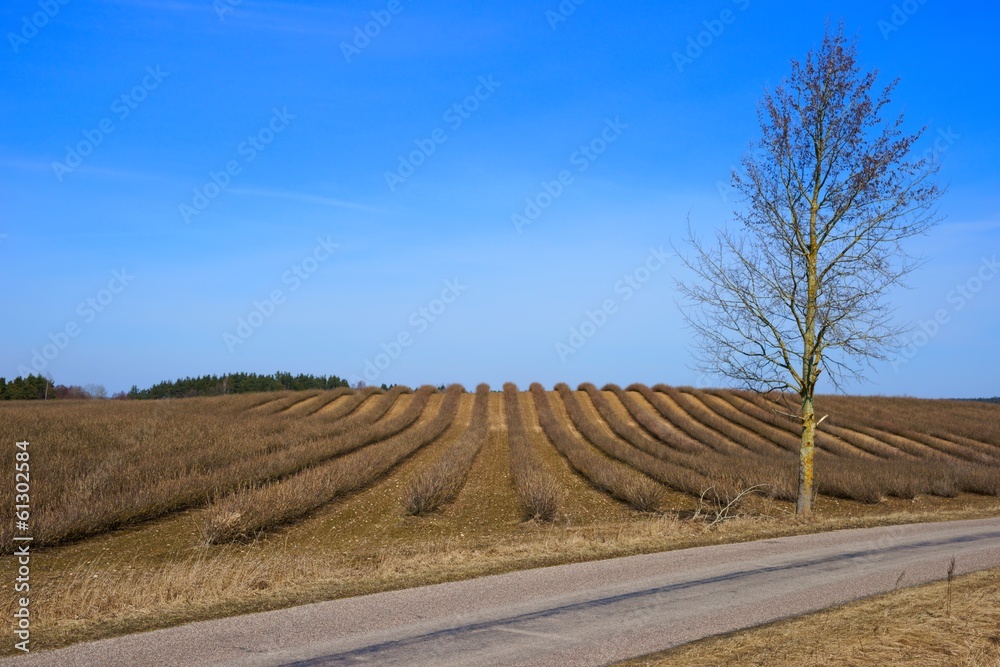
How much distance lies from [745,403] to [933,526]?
130 ft

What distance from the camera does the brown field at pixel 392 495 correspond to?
10.2m

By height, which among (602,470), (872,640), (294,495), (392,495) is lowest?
(872,640)

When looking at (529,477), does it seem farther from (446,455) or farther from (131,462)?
(131,462)

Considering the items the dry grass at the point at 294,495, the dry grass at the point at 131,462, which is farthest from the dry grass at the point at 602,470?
the dry grass at the point at 131,462

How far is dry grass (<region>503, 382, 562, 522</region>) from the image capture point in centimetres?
1972

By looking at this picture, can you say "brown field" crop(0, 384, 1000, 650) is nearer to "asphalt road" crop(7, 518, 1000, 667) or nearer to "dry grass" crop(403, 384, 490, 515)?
"dry grass" crop(403, 384, 490, 515)

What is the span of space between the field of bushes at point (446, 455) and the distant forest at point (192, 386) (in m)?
50.0

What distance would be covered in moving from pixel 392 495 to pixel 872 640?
19.2 m

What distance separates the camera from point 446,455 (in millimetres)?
30172

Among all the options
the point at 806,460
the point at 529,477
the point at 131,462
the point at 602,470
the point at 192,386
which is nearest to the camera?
the point at 806,460

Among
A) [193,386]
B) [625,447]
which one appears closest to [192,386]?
[193,386]

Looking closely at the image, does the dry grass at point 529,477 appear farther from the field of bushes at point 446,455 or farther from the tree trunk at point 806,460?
the tree trunk at point 806,460

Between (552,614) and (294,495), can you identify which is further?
(294,495)

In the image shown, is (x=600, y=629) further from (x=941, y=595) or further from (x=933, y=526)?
(x=933, y=526)
